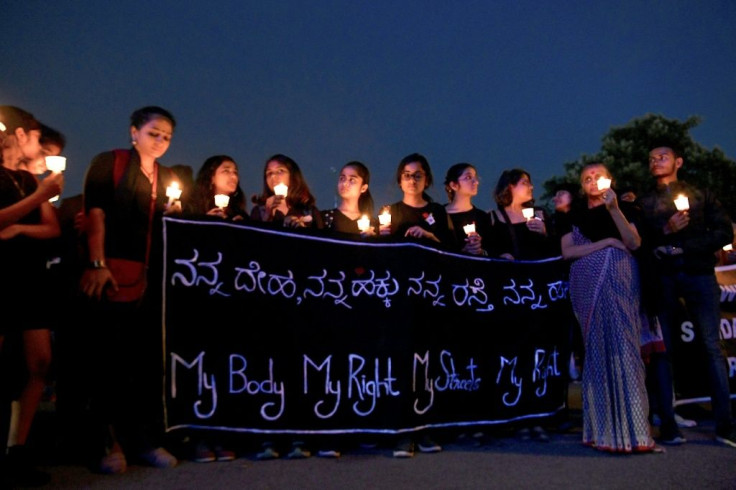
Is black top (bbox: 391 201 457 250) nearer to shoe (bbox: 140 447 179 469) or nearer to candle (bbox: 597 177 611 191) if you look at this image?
candle (bbox: 597 177 611 191)

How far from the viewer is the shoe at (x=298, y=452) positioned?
155 inches

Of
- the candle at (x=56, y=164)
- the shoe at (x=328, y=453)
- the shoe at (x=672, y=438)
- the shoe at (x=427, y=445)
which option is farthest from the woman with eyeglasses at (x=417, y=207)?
the candle at (x=56, y=164)

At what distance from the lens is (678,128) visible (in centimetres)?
2778

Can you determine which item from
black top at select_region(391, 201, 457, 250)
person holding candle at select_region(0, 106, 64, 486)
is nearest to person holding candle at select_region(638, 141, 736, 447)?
black top at select_region(391, 201, 457, 250)

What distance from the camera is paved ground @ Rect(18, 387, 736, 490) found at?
330 cm

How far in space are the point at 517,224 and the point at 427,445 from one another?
2.37 m

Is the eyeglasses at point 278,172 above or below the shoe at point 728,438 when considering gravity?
above

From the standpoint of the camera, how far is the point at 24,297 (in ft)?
11.2

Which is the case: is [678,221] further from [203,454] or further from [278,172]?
[203,454]

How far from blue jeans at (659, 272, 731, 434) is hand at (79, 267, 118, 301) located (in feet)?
13.2

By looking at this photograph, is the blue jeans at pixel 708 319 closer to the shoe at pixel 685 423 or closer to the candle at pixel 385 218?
the shoe at pixel 685 423

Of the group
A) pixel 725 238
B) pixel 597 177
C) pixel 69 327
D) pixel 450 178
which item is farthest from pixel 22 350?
pixel 725 238

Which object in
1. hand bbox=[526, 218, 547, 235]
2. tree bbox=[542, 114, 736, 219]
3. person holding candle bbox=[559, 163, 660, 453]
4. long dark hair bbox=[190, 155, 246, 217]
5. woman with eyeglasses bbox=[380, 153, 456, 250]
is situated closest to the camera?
person holding candle bbox=[559, 163, 660, 453]

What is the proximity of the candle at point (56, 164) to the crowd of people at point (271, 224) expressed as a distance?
0.03m
